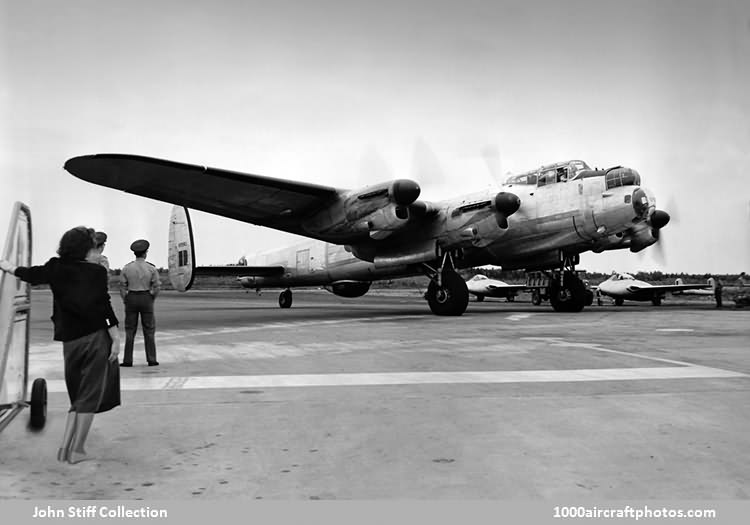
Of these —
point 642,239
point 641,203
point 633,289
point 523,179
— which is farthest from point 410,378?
point 633,289

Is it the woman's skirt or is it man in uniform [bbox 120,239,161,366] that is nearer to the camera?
the woman's skirt

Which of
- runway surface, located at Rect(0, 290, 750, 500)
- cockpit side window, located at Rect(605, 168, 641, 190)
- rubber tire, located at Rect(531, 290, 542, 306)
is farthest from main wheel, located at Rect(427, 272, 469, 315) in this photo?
rubber tire, located at Rect(531, 290, 542, 306)

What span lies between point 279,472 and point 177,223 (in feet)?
48.1

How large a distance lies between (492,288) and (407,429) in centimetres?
3558

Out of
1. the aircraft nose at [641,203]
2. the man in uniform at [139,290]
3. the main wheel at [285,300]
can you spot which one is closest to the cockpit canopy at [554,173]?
the aircraft nose at [641,203]

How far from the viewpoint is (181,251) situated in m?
16.7

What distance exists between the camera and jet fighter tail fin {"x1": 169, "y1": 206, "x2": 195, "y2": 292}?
53.6ft

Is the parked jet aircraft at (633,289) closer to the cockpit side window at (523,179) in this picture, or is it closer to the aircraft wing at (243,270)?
the cockpit side window at (523,179)

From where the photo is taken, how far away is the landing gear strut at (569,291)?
22.1 m

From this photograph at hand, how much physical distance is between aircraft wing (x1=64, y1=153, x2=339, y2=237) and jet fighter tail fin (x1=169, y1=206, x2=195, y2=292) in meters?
0.89

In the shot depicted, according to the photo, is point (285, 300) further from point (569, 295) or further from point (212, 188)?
point (569, 295)

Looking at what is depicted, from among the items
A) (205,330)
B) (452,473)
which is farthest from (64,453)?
(205,330)

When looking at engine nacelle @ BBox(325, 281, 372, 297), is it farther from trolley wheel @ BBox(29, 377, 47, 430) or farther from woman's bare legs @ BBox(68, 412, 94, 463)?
woman's bare legs @ BBox(68, 412, 94, 463)

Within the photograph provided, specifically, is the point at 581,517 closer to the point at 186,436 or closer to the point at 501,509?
the point at 501,509
